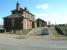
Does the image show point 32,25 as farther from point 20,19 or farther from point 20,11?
point 20,19

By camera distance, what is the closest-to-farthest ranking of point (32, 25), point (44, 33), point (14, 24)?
point (44, 33) < point (14, 24) < point (32, 25)

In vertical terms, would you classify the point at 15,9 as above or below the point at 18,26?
above

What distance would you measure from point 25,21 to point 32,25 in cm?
1375

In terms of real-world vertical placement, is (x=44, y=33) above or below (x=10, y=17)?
below

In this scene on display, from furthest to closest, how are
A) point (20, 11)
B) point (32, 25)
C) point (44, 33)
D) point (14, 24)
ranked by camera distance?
point (32, 25) → point (20, 11) → point (14, 24) → point (44, 33)

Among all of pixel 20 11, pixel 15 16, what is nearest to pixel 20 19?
pixel 15 16

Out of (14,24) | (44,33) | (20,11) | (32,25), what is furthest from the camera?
(32,25)

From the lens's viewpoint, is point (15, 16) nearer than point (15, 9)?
Yes

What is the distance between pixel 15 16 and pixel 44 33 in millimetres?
17683

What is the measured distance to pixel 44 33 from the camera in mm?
41625

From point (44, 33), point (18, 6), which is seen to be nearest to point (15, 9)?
point (18, 6)

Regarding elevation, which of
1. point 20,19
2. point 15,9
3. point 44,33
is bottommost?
point 44,33

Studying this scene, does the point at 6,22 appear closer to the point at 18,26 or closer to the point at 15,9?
the point at 18,26

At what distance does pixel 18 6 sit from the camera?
214ft
